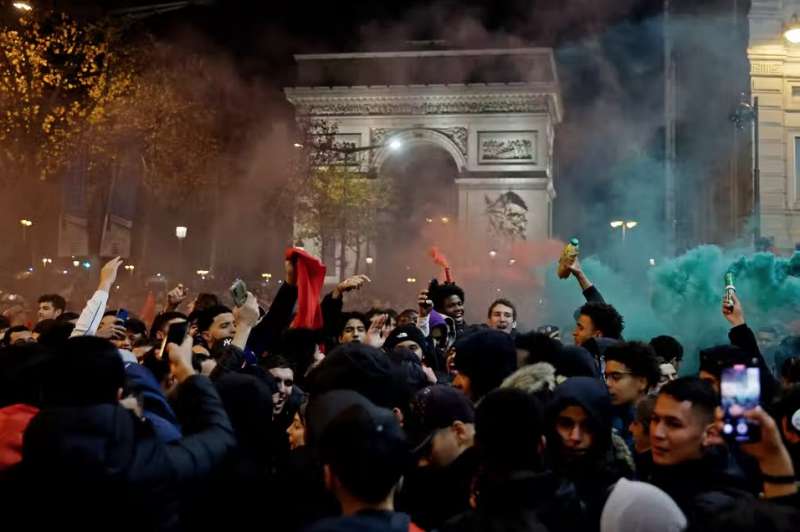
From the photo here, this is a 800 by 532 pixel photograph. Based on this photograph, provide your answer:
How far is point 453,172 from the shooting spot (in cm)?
3975

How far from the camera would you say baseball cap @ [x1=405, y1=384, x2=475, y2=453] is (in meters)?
3.11

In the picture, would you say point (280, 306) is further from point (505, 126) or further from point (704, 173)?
point (704, 173)

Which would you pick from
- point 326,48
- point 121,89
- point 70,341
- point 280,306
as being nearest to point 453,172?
point 326,48

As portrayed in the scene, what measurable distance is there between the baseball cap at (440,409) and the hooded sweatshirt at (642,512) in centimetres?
70

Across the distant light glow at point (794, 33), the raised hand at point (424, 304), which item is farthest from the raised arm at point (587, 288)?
the distant light glow at point (794, 33)

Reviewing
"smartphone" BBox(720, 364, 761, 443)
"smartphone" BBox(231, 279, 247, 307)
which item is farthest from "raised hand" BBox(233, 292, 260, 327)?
"smartphone" BBox(720, 364, 761, 443)

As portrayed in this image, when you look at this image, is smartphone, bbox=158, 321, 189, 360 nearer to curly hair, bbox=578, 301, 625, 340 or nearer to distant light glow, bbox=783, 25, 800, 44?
curly hair, bbox=578, 301, 625, 340

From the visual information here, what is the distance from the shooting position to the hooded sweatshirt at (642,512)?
96.5 inches

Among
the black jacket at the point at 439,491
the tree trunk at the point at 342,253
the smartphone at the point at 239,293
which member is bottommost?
the black jacket at the point at 439,491

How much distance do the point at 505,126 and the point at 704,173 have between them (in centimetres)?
802

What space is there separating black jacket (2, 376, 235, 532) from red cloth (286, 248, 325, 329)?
3482mm

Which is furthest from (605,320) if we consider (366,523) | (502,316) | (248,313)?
(366,523)

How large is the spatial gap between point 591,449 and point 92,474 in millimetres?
1654

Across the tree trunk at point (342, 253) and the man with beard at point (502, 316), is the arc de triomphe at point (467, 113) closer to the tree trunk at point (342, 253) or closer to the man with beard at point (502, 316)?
the tree trunk at point (342, 253)
